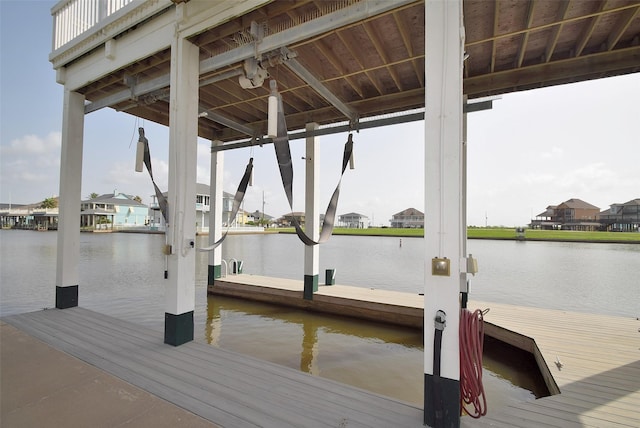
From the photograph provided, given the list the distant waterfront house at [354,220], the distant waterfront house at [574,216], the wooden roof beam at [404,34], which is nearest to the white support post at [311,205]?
the wooden roof beam at [404,34]

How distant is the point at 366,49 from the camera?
3.75 metres

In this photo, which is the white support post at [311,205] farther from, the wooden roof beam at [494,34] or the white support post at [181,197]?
the wooden roof beam at [494,34]

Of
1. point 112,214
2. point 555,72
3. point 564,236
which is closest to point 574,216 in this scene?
point 564,236

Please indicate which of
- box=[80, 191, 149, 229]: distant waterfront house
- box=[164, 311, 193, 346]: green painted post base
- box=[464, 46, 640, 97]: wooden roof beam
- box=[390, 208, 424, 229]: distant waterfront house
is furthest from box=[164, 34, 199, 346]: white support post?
box=[390, 208, 424, 229]: distant waterfront house

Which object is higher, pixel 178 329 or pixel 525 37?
pixel 525 37

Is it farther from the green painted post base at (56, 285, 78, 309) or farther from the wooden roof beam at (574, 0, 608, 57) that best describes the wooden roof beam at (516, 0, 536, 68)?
the green painted post base at (56, 285, 78, 309)

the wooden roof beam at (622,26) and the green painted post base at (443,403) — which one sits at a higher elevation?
the wooden roof beam at (622,26)

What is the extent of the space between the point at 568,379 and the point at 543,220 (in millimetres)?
68294

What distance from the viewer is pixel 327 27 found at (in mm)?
2707

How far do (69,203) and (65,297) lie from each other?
1379 mm

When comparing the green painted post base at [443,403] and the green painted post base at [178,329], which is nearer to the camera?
the green painted post base at [443,403]

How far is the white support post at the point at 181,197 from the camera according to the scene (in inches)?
122

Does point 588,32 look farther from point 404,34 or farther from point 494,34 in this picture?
point 404,34

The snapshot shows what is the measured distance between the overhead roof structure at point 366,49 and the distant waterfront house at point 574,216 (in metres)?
59.9
